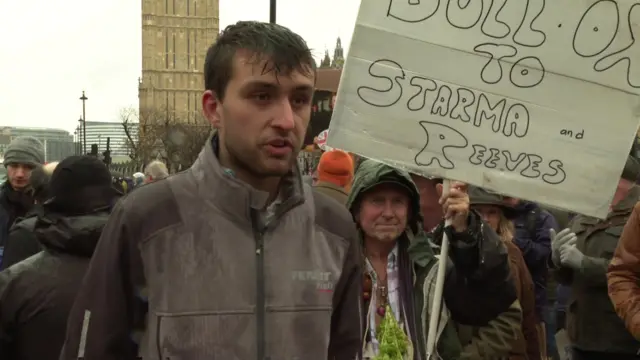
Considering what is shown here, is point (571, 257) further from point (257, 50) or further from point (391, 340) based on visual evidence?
point (257, 50)

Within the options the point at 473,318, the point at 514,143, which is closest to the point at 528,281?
the point at 473,318

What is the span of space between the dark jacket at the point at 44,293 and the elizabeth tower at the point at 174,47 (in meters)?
116

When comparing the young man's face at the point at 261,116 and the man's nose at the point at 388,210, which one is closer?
the young man's face at the point at 261,116

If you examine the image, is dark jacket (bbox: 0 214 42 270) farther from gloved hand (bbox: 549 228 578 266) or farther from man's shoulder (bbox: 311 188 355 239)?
gloved hand (bbox: 549 228 578 266)

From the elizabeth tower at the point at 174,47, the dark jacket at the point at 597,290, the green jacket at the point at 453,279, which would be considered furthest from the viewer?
the elizabeth tower at the point at 174,47

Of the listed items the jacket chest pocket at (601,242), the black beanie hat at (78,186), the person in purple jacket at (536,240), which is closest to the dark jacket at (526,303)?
the jacket chest pocket at (601,242)

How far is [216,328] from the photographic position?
6.74ft

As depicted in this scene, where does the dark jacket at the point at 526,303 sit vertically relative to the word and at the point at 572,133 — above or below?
below

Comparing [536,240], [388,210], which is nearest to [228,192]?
[388,210]

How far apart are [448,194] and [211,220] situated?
1.50 metres

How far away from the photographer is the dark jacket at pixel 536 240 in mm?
6629

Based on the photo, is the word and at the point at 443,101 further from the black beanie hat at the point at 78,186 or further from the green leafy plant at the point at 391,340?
the black beanie hat at the point at 78,186

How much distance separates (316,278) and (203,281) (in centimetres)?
31

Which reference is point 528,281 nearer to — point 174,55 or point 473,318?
point 473,318
